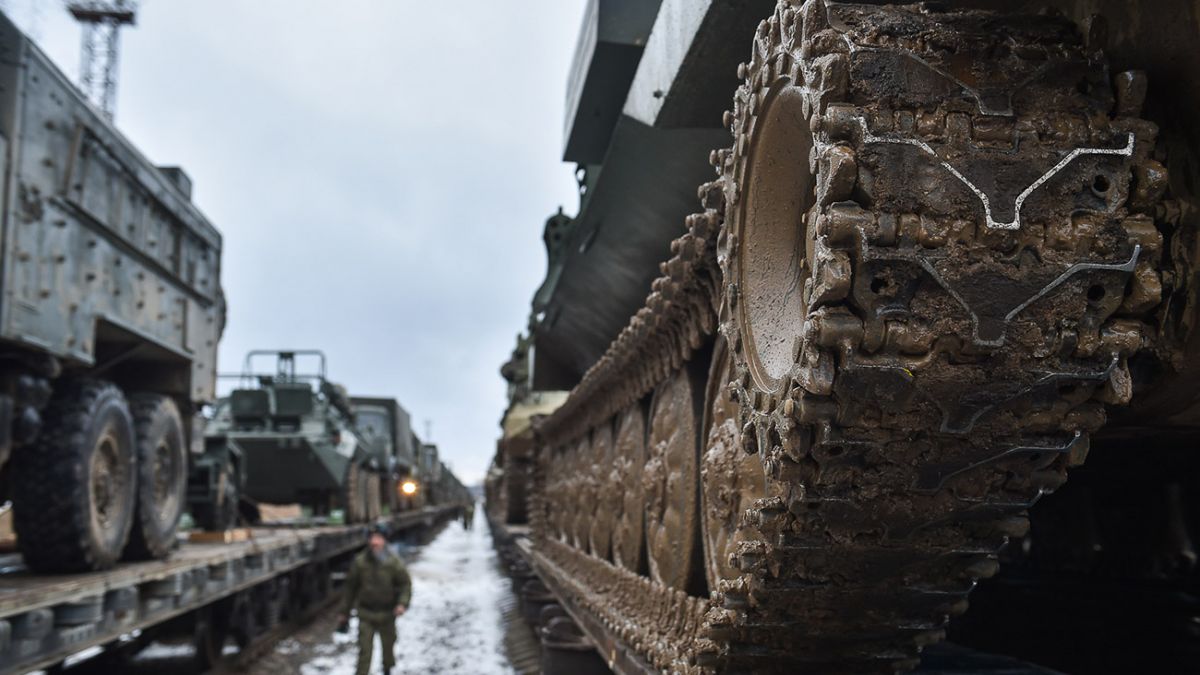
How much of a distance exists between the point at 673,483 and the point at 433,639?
7181 millimetres

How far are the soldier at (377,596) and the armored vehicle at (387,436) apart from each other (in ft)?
42.8

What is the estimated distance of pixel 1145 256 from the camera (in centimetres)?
197

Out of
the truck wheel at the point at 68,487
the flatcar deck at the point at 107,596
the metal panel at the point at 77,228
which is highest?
the metal panel at the point at 77,228

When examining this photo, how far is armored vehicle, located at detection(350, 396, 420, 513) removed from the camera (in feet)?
76.1

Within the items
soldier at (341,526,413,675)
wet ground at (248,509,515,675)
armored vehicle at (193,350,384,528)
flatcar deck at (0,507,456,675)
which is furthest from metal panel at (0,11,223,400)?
armored vehicle at (193,350,384,528)

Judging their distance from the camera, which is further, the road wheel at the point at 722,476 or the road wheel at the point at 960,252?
the road wheel at the point at 722,476

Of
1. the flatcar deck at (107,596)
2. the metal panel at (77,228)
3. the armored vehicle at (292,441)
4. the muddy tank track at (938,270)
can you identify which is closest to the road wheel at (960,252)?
the muddy tank track at (938,270)

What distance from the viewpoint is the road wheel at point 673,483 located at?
13.4 feet

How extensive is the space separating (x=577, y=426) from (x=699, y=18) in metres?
4.98

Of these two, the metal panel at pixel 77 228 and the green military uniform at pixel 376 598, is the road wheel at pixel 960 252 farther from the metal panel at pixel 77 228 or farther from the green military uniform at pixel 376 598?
the green military uniform at pixel 376 598

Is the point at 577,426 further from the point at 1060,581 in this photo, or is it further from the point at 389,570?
the point at 1060,581

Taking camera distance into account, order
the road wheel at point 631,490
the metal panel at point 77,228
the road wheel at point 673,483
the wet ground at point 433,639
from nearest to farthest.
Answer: the road wheel at point 673,483 < the road wheel at point 631,490 < the metal panel at point 77,228 < the wet ground at point 433,639

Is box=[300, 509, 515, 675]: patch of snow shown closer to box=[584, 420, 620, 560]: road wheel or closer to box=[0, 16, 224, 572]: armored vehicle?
box=[0, 16, 224, 572]: armored vehicle

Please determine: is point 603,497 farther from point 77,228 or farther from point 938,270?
point 938,270
